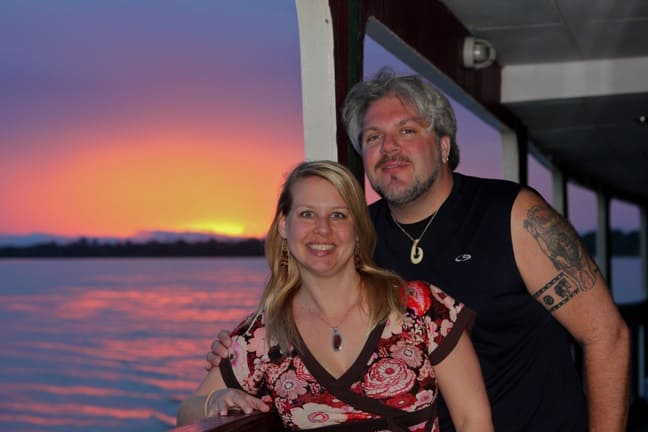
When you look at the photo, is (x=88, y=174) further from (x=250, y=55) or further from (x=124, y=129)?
(x=250, y=55)

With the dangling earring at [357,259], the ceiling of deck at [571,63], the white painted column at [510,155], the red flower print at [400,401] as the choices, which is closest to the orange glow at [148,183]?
the ceiling of deck at [571,63]

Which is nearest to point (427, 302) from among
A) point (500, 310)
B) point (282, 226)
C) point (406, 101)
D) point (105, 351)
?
point (500, 310)

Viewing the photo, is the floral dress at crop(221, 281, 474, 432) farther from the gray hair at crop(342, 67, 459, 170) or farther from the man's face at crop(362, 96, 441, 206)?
the gray hair at crop(342, 67, 459, 170)

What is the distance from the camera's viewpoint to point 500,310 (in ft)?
7.82

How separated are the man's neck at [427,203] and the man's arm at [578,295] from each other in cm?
21

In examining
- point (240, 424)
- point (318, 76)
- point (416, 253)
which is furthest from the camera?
point (318, 76)

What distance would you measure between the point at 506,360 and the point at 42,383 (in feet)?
52.4

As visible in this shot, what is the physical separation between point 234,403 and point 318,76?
52.6 inches

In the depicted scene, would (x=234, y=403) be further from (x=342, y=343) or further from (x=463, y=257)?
(x=463, y=257)

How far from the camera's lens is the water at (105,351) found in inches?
595

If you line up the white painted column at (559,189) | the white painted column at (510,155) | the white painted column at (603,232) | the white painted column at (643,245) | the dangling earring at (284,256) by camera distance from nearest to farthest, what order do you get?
the dangling earring at (284,256) → the white painted column at (510,155) → the white painted column at (559,189) → the white painted column at (603,232) → the white painted column at (643,245)

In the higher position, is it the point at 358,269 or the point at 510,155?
the point at 510,155

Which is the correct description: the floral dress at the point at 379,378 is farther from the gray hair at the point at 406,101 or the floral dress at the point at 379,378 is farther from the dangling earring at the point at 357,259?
the gray hair at the point at 406,101

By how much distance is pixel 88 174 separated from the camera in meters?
19.1
